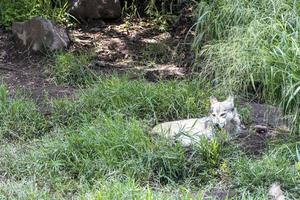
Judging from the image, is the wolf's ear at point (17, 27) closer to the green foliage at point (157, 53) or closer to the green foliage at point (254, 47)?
the green foliage at point (157, 53)

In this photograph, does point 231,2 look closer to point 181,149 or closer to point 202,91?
point 202,91

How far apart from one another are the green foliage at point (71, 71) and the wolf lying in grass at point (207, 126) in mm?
1806

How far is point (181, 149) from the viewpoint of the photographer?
4.10 metres

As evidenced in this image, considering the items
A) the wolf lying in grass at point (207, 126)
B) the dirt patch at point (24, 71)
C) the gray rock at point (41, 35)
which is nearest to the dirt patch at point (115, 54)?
the dirt patch at point (24, 71)

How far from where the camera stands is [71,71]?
614cm

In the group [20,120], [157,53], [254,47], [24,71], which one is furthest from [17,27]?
[254,47]

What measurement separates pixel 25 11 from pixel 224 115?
13.4 ft

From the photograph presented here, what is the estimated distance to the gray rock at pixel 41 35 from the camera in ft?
22.3

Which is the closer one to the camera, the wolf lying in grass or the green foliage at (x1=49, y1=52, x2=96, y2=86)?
the wolf lying in grass

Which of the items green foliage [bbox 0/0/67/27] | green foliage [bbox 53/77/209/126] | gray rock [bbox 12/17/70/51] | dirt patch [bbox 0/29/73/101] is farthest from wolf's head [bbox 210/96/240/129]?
green foliage [bbox 0/0/67/27]

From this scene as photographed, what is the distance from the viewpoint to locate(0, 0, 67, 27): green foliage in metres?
7.43

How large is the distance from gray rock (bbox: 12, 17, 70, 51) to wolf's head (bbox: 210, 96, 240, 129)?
3.01 m

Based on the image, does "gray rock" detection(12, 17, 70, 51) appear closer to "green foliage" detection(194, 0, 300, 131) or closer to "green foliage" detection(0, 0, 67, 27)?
"green foliage" detection(0, 0, 67, 27)

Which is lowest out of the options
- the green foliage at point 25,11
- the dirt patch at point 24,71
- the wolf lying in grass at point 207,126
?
the dirt patch at point 24,71
